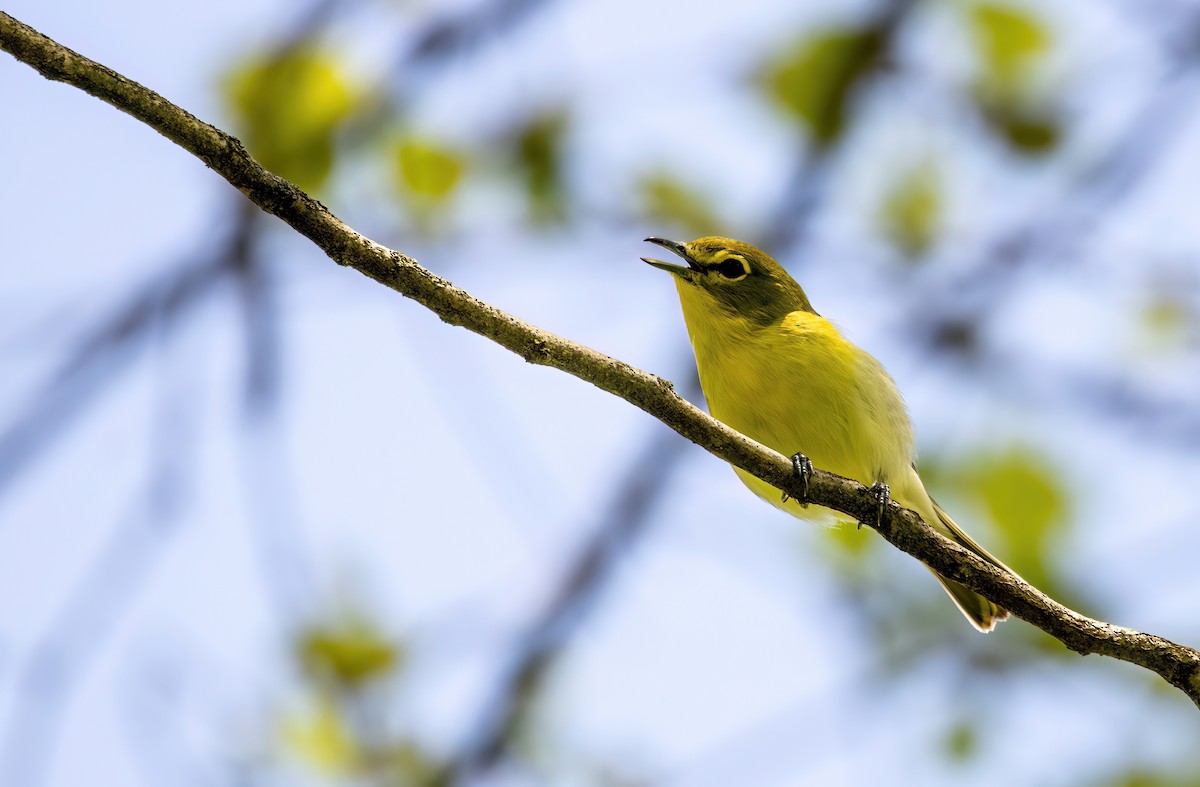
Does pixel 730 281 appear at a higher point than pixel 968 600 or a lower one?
higher

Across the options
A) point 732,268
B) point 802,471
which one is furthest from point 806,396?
point 802,471

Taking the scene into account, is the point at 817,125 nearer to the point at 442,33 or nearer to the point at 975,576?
the point at 442,33

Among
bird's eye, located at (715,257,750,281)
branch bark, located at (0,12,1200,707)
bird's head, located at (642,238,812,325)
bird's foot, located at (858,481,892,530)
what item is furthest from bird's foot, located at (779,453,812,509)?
bird's eye, located at (715,257,750,281)

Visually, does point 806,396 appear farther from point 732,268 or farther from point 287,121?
point 287,121

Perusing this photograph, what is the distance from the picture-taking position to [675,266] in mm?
5352

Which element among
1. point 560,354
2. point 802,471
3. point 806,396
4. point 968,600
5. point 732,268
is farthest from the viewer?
point 732,268

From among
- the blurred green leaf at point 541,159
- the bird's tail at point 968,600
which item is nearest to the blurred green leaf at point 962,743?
the bird's tail at point 968,600

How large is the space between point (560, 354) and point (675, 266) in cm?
261

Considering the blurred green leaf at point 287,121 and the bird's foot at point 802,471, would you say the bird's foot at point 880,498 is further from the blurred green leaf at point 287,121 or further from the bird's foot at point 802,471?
the blurred green leaf at point 287,121

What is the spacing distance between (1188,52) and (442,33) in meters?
3.41

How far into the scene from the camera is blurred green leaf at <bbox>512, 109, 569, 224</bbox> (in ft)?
18.5

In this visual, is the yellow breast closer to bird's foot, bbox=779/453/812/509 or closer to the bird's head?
the bird's head

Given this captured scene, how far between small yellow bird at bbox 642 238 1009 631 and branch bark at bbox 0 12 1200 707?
4.07 ft

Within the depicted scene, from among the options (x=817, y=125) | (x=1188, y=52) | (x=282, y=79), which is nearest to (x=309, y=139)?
(x=282, y=79)
